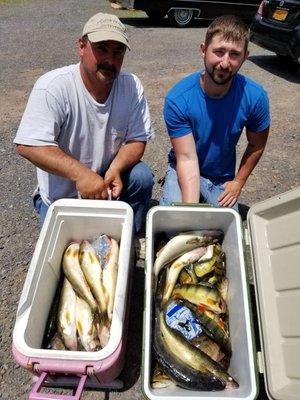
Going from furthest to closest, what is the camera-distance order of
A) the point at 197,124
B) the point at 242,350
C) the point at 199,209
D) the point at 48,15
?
the point at 48,15, the point at 197,124, the point at 199,209, the point at 242,350

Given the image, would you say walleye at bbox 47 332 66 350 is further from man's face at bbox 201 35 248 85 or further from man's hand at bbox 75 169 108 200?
man's face at bbox 201 35 248 85

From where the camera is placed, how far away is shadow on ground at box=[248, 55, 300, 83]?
24.3ft

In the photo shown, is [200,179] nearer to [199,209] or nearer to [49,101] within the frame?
[199,209]

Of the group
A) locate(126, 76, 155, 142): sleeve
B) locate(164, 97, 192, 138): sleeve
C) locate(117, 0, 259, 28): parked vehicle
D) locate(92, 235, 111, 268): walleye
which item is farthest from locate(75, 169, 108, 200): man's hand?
locate(117, 0, 259, 28): parked vehicle

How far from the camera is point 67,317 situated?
2.19 metres

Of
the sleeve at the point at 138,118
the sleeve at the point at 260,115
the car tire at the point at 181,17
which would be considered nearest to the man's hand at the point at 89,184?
the sleeve at the point at 138,118

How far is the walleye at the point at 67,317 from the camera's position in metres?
2.11

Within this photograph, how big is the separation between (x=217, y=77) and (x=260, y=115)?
479 mm

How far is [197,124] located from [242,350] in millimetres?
1735

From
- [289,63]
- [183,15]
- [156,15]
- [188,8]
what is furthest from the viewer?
[156,15]

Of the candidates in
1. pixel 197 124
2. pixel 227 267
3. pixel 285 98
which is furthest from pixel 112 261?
pixel 285 98

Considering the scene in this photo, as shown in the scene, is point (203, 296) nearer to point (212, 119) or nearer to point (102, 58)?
point (212, 119)

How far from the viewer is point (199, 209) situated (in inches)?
94.2

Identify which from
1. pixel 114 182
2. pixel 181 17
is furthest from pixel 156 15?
pixel 114 182
